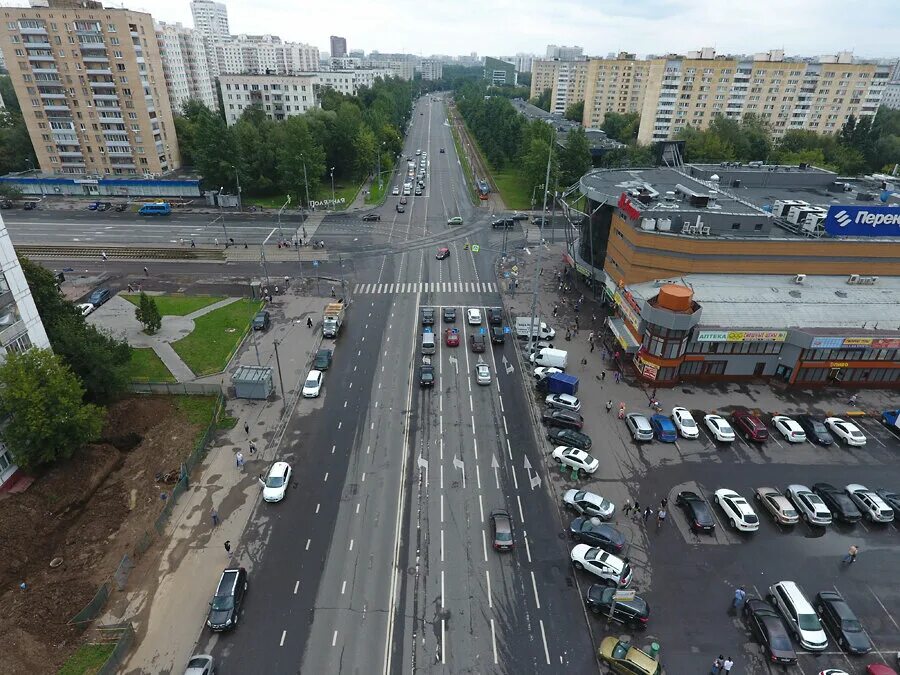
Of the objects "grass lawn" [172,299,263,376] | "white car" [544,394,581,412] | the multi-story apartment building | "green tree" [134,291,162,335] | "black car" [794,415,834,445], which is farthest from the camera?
the multi-story apartment building

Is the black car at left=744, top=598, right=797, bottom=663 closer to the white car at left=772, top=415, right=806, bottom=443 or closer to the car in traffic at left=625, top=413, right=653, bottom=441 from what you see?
the car in traffic at left=625, top=413, right=653, bottom=441

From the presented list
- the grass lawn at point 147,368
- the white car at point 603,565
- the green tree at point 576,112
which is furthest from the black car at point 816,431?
the green tree at point 576,112

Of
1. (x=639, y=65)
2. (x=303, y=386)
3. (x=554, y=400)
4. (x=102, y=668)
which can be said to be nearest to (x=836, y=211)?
(x=554, y=400)

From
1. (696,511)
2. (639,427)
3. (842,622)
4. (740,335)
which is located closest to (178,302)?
(639,427)

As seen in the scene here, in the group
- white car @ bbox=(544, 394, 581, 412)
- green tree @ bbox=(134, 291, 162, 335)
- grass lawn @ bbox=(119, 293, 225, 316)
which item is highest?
green tree @ bbox=(134, 291, 162, 335)

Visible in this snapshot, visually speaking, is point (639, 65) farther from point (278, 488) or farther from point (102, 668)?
point (102, 668)

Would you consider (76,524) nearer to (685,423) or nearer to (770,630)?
(770,630)

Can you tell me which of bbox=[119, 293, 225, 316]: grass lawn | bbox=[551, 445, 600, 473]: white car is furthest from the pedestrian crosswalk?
bbox=[551, 445, 600, 473]: white car
